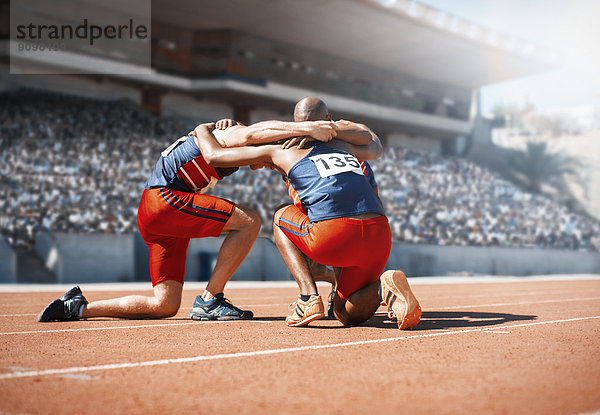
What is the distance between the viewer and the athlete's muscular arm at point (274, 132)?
5.05 metres

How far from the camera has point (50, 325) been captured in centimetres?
552

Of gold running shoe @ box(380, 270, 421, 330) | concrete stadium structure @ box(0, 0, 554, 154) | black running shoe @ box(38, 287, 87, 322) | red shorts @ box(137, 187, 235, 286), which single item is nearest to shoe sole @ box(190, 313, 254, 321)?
red shorts @ box(137, 187, 235, 286)

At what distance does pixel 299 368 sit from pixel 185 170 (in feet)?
8.73

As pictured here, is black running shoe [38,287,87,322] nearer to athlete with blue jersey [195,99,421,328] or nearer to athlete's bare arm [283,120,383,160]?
athlete with blue jersey [195,99,421,328]

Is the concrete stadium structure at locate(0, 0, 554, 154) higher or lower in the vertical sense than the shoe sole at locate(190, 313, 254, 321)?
higher

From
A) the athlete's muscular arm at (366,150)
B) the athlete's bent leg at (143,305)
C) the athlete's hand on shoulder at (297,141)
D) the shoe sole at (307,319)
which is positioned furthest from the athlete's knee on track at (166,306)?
the athlete's muscular arm at (366,150)

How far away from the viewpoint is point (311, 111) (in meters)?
5.34

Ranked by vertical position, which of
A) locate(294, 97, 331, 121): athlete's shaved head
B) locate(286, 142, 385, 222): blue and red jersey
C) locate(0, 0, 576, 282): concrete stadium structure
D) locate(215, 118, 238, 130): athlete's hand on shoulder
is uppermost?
locate(0, 0, 576, 282): concrete stadium structure

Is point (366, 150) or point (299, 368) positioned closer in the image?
point (299, 368)

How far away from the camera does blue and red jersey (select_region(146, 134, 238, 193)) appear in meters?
5.55

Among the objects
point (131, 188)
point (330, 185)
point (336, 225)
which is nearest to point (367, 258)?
point (336, 225)

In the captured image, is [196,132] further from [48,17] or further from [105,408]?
[48,17]

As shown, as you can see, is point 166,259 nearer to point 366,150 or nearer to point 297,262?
point 297,262

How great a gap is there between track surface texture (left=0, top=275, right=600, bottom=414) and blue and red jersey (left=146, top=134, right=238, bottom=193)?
1.22 metres
